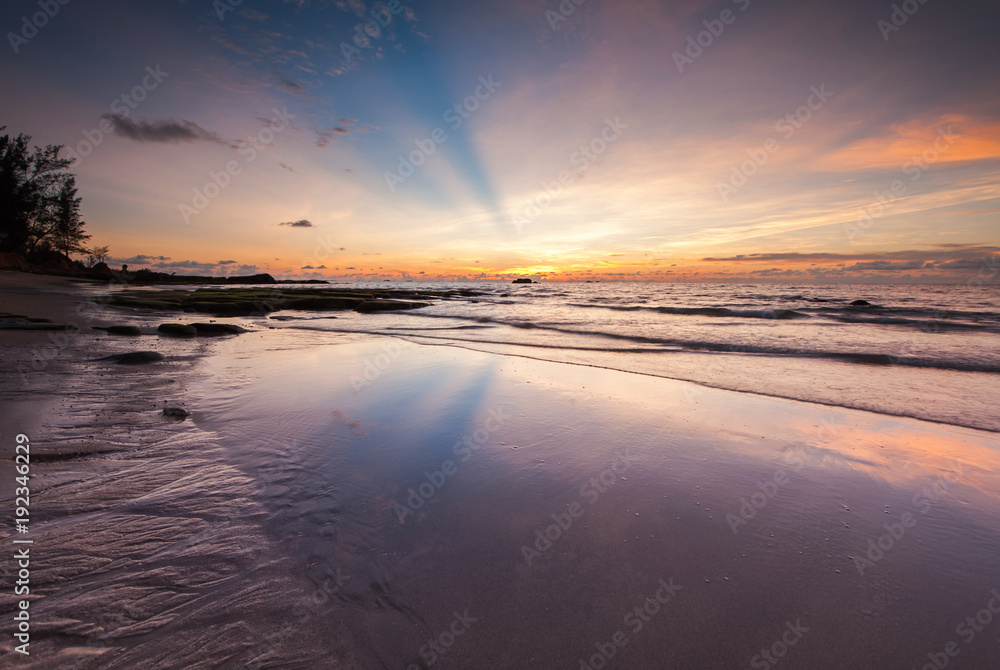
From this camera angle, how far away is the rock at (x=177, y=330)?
14281mm

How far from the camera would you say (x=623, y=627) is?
2520mm

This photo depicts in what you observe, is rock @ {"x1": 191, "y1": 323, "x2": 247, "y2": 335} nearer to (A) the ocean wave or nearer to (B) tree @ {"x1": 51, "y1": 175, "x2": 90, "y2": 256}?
(A) the ocean wave

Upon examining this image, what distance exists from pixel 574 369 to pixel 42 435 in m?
9.63

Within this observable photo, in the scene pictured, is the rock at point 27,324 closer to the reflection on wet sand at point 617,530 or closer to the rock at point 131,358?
the rock at point 131,358

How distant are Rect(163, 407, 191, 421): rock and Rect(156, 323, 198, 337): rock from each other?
10.2 m

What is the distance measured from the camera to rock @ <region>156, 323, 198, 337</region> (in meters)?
14.3

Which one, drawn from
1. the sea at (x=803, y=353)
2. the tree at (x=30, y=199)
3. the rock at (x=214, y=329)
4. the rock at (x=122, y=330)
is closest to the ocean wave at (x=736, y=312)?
the sea at (x=803, y=353)

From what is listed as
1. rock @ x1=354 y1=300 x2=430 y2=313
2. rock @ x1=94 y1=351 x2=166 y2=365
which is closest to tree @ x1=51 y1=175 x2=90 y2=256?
rock @ x1=354 y1=300 x2=430 y2=313

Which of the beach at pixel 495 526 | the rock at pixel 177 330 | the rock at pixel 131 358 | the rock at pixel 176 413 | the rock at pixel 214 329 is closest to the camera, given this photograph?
the beach at pixel 495 526

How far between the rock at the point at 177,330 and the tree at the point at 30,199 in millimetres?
45586

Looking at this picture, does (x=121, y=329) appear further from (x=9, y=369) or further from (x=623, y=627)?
(x=623, y=627)

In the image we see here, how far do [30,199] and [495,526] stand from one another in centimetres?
6721

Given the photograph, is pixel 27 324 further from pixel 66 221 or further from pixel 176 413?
pixel 66 221

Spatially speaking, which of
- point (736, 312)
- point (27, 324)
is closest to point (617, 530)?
point (27, 324)
